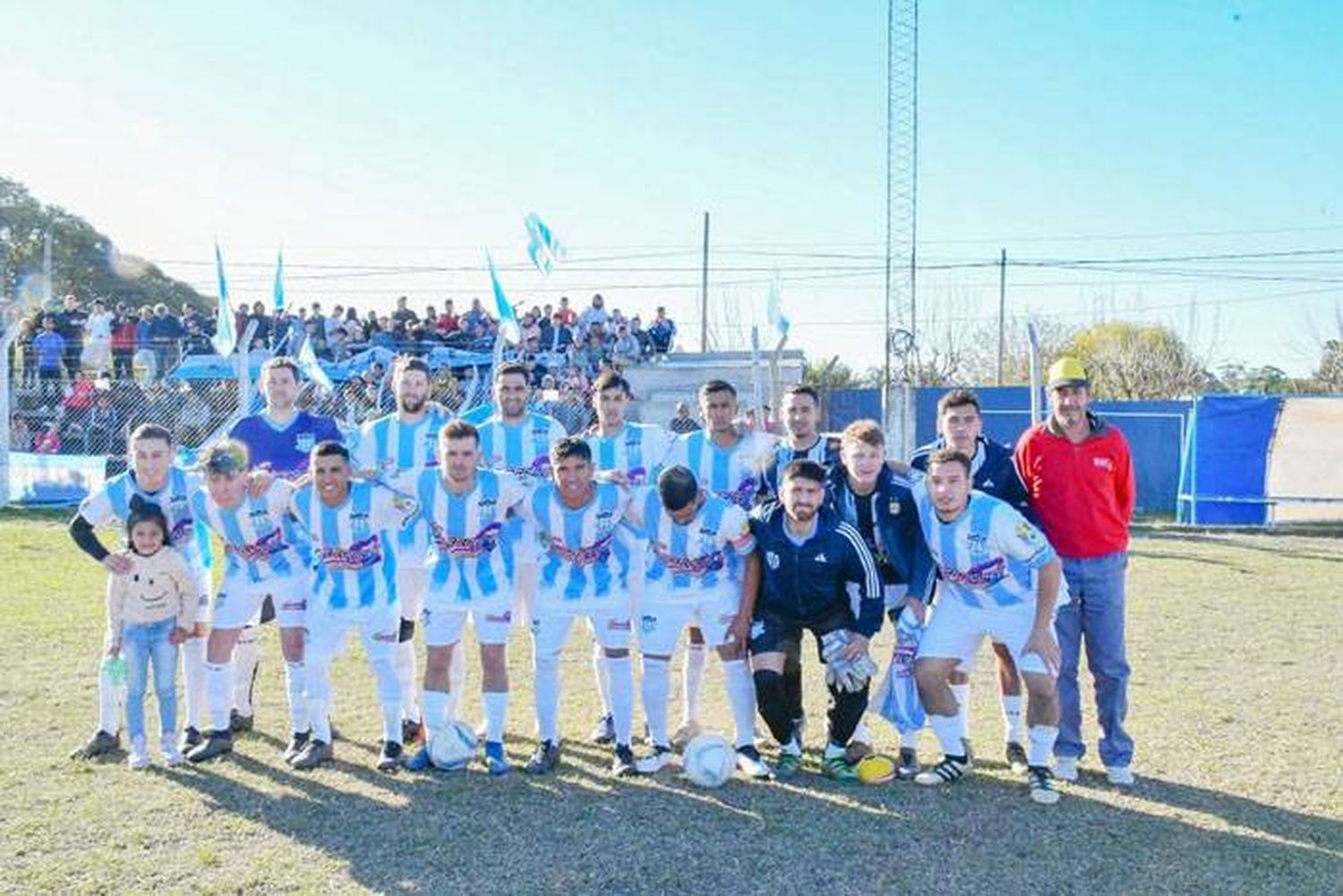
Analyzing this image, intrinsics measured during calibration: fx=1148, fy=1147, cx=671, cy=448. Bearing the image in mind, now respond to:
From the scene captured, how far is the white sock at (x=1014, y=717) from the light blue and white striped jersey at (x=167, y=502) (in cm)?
462

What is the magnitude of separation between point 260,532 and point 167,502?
567 millimetres

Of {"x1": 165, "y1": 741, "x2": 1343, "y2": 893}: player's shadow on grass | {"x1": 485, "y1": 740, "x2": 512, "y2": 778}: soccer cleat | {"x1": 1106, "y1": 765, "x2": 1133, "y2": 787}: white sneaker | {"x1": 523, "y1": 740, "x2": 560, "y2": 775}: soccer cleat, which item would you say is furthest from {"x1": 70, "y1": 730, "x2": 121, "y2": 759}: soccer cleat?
{"x1": 1106, "y1": 765, "x2": 1133, "y2": 787}: white sneaker

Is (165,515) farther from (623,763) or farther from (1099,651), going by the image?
(1099,651)

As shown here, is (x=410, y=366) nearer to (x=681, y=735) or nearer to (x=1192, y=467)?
(x=681, y=735)

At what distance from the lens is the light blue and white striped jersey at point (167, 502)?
6363mm

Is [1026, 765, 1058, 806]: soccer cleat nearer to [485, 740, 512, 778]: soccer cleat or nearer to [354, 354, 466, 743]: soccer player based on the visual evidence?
[485, 740, 512, 778]: soccer cleat

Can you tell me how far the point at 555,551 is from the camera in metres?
6.23

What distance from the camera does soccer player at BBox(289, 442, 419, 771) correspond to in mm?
6117

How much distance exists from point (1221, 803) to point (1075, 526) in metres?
1.49

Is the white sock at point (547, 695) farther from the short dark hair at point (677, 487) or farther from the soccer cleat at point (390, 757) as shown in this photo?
the short dark hair at point (677, 487)

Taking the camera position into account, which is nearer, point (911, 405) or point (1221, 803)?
point (1221, 803)

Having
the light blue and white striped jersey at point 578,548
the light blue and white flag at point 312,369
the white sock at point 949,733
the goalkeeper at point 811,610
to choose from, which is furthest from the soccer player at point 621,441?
the light blue and white flag at point 312,369

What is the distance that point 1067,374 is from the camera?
5953 millimetres

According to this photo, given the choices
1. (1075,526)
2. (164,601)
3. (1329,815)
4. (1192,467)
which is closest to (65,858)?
(164,601)
